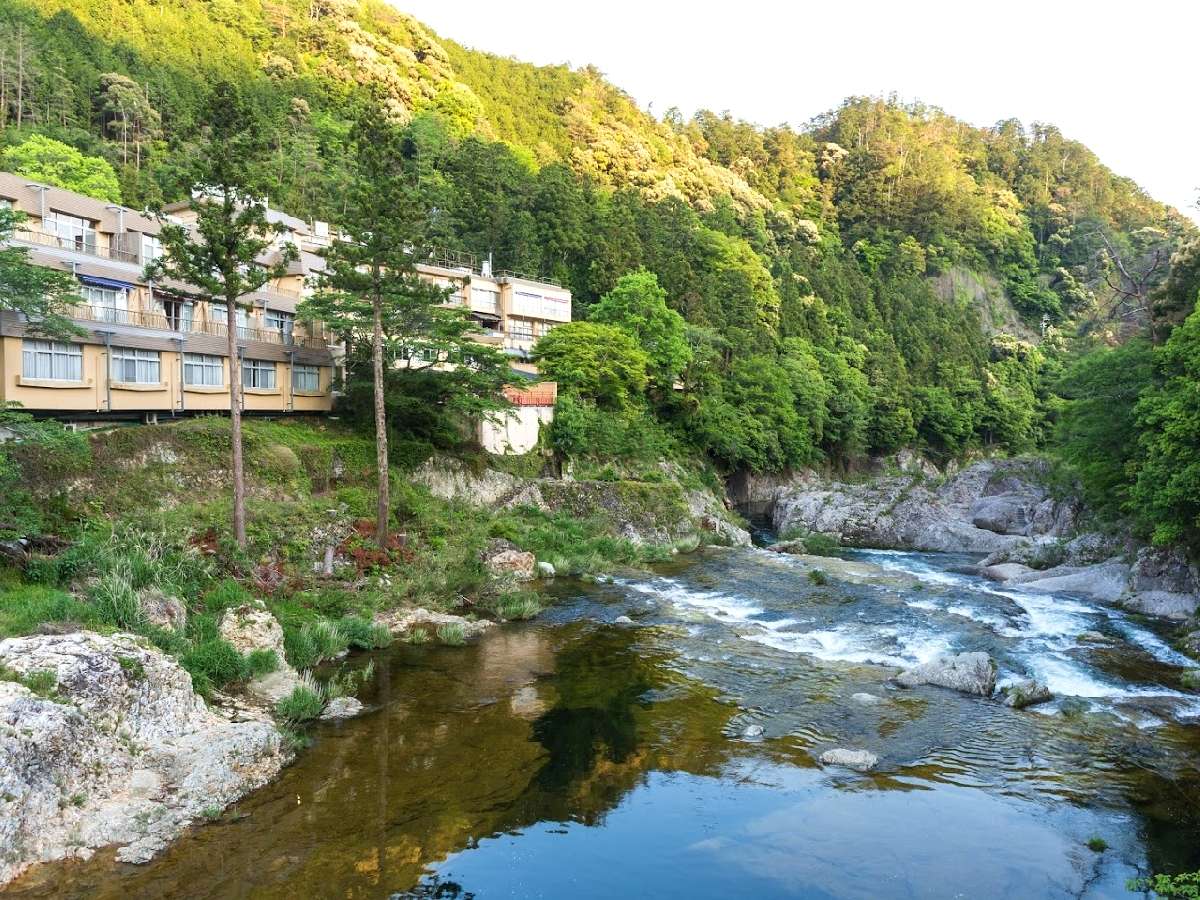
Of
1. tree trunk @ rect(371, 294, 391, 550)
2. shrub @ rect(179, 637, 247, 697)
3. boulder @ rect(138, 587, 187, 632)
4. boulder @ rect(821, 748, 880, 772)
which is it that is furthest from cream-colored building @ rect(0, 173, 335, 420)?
boulder @ rect(821, 748, 880, 772)

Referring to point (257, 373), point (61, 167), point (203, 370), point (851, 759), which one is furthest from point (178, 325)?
point (851, 759)

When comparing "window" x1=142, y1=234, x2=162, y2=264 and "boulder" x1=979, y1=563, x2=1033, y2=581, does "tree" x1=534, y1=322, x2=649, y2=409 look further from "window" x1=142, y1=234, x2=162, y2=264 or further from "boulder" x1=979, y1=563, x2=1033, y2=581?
"boulder" x1=979, y1=563, x2=1033, y2=581

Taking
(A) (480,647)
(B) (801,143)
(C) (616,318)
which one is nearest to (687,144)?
(B) (801,143)

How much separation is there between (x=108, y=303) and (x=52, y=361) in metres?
5.49

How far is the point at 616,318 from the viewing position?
53.9 m

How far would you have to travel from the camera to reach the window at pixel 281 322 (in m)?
35.8

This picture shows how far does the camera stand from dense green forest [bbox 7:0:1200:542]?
41.8 m

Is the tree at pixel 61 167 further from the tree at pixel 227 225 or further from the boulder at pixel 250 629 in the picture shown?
the boulder at pixel 250 629

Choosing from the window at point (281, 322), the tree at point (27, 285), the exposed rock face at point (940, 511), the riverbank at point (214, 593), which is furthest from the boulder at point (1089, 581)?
the tree at point (27, 285)

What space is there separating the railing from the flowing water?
21701 millimetres

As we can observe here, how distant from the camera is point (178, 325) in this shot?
31.7 m

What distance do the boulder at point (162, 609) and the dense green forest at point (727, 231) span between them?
1226 centimetres

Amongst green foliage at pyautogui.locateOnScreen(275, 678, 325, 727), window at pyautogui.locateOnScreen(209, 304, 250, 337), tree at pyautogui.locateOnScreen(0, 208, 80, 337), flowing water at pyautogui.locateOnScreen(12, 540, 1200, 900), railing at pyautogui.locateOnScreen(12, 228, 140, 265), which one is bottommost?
flowing water at pyautogui.locateOnScreen(12, 540, 1200, 900)

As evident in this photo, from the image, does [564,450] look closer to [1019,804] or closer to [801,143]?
[1019,804]
